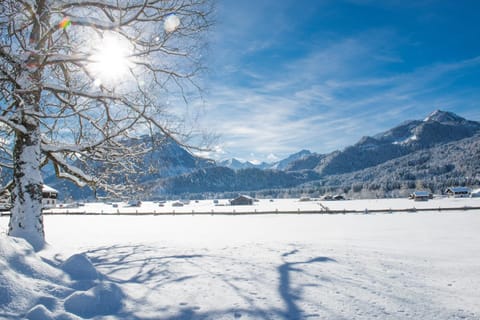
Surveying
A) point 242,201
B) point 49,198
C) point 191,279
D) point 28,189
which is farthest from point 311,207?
point 191,279

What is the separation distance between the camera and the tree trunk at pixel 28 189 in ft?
23.5

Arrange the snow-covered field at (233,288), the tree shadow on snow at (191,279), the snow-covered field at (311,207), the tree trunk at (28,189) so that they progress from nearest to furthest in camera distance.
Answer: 1. the snow-covered field at (233,288)
2. the tree shadow on snow at (191,279)
3. the tree trunk at (28,189)
4. the snow-covered field at (311,207)

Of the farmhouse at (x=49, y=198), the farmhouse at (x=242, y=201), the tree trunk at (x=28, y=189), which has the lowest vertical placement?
the farmhouse at (x=242, y=201)

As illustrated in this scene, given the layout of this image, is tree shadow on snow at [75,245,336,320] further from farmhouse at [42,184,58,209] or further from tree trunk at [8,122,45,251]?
farmhouse at [42,184,58,209]

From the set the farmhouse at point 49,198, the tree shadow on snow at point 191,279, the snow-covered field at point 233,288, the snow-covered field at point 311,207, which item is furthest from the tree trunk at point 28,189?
the farmhouse at point 49,198

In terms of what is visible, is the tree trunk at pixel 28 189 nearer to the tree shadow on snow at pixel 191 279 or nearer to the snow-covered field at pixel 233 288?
the snow-covered field at pixel 233 288

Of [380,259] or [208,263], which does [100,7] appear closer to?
[208,263]

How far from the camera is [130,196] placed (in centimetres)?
1041

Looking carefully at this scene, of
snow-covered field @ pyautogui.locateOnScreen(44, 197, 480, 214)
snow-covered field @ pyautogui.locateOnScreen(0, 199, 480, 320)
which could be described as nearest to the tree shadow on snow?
snow-covered field @ pyautogui.locateOnScreen(0, 199, 480, 320)

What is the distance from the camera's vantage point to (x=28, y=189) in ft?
24.2

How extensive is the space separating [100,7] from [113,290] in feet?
23.3

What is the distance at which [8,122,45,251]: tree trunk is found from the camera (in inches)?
281

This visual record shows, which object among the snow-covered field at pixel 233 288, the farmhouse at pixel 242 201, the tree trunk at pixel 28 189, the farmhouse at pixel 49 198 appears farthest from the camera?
the farmhouse at pixel 242 201

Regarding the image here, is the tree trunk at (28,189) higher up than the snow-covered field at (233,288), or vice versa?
the tree trunk at (28,189)
